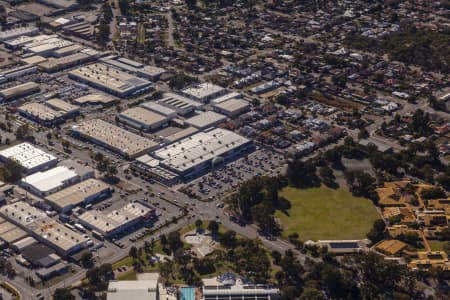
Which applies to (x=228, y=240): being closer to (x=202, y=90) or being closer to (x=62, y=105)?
(x=202, y=90)

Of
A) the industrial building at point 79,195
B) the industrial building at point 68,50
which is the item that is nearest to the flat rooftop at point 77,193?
the industrial building at point 79,195

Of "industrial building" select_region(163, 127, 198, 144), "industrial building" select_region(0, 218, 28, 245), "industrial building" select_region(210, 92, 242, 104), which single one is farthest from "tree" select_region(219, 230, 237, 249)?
"industrial building" select_region(210, 92, 242, 104)

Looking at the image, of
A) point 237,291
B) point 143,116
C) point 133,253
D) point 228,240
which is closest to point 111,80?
point 143,116

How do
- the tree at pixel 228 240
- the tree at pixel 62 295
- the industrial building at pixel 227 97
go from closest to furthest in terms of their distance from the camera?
1. the tree at pixel 62 295
2. the tree at pixel 228 240
3. the industrial building at pixel 227 97

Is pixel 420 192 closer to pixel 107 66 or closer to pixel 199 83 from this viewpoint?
pixel 199 83

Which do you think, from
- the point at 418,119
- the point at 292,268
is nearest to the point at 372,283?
the point at 292,268

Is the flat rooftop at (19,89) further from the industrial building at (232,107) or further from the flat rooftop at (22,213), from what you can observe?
the flat rooftop at (22,213)

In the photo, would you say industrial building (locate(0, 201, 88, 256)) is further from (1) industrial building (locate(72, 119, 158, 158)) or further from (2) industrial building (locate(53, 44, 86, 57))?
(2) industrial building (locate(53, 44, 86, 57))
